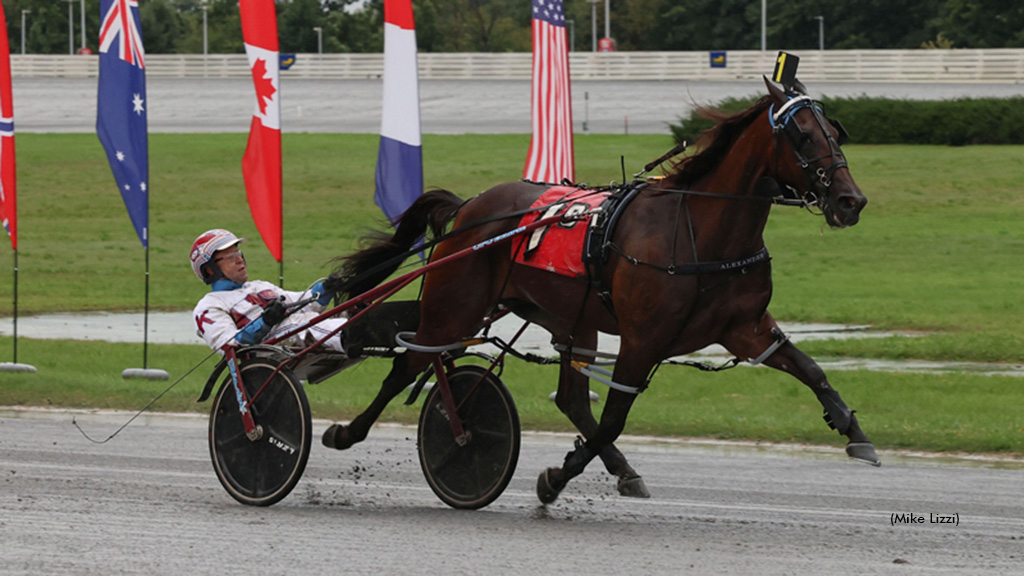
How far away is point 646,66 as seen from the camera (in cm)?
4906

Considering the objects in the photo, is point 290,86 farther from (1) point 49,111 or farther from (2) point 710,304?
(2) point 710,304

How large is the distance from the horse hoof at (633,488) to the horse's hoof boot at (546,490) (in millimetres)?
323

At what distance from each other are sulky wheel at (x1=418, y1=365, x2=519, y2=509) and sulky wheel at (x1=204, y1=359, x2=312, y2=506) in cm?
62

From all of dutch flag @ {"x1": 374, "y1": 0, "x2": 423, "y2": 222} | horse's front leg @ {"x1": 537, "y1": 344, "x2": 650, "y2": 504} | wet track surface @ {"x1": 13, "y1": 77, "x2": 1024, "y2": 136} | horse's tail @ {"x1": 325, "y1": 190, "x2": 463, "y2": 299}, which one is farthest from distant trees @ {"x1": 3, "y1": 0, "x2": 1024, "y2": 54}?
horse's front leg @ {"x1": 537, "y1": 344, "x2": 650, "y2": 504}

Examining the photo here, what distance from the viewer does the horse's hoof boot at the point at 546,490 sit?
6406mm

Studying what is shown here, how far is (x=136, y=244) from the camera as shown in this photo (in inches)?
945

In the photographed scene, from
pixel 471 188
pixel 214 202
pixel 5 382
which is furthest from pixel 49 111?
pixel 5 382

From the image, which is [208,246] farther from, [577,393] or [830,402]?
[830,402]

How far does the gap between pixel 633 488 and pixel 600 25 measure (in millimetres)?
73124

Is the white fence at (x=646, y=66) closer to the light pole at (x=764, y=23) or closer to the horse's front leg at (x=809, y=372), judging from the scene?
the light pole at (x=764, y=23)

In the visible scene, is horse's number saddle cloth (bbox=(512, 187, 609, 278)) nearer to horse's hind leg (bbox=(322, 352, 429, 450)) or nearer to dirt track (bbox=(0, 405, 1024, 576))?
horse's hind leg (bbox=(322, 352, 429, 450))

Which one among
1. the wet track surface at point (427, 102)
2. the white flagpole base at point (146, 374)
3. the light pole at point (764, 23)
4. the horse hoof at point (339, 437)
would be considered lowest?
the white flagpole base at point (146, 374)

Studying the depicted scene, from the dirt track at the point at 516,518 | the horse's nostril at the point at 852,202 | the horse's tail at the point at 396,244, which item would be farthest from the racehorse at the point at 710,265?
the horse's tail at the point at 396,244

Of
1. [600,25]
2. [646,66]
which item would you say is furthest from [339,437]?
[600,25]
